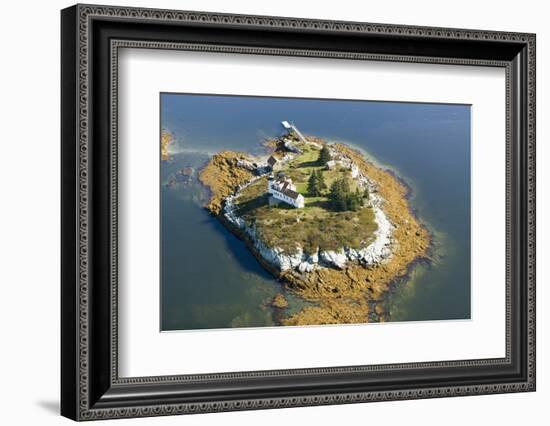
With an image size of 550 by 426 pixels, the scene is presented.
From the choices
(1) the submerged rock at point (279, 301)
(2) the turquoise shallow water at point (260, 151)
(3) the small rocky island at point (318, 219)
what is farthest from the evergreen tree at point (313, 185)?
(1) the submerged rock at point (279, 301)

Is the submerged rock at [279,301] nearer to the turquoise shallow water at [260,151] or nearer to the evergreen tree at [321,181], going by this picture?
the turquoise shallow water at [260,151]

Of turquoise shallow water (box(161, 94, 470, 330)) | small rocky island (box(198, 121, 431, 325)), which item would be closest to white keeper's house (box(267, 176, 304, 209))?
small rocky island (box(198, 121, 431, 325))

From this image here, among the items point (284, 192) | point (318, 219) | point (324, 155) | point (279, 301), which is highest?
point (324, 155)

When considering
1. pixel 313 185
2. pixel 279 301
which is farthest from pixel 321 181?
pixel 279 301

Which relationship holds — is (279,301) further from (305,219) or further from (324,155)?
(324,155)

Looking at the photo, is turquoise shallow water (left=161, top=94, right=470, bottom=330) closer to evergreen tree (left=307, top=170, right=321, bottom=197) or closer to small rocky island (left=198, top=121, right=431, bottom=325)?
small rocky island (left=198, top=121, right=431, bottom=325)

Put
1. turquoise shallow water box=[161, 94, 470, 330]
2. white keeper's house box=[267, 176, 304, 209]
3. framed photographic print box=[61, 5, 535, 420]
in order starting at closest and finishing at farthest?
framed photographic print box=[61, 5, 535, 420] < turquoise shallow water box=[161, 94, 470, 330] < white keeper's house box=[267, 176, 304, 209]
